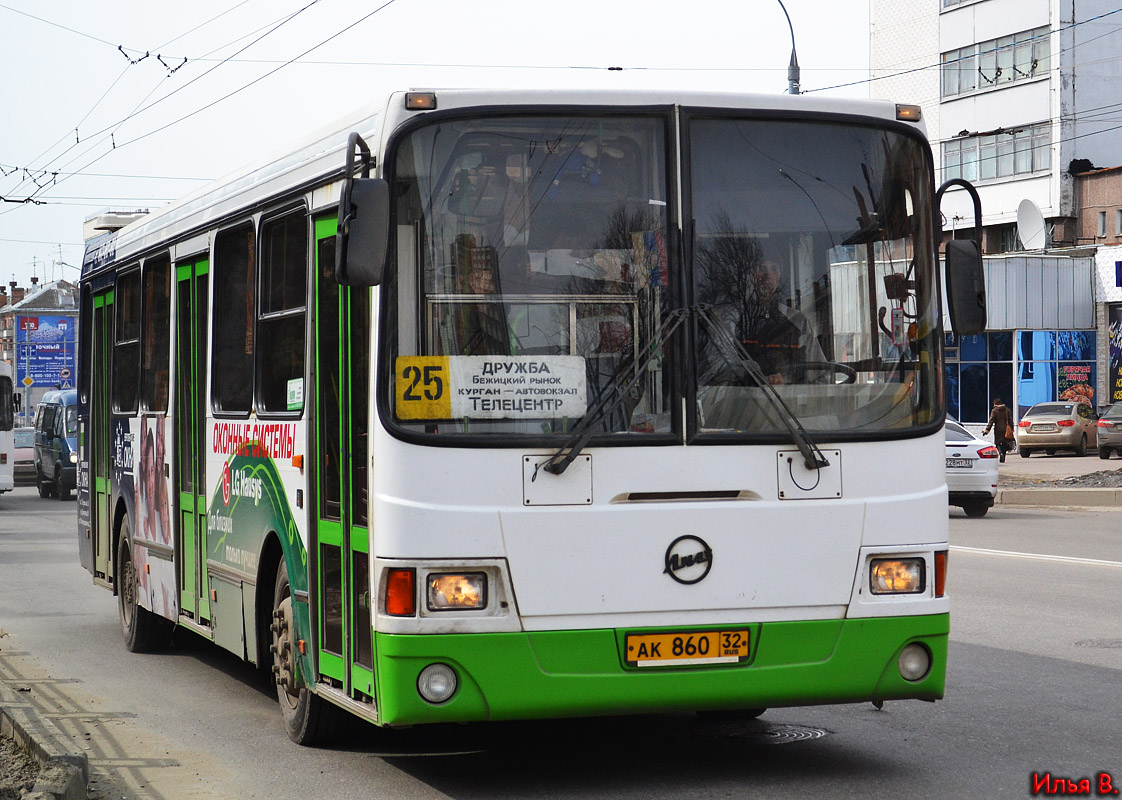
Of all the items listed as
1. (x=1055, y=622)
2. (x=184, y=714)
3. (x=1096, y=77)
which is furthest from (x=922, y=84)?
(x=184, y=714)

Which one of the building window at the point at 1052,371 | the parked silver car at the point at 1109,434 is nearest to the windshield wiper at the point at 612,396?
the parked silver car at the point at 1109,434

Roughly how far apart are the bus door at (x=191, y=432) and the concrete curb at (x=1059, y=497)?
1962 cm

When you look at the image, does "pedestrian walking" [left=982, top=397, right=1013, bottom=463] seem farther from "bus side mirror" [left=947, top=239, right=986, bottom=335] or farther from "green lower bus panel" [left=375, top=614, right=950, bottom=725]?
"green lower bus panel" [left=375, top=614, right=950, bottom=725]

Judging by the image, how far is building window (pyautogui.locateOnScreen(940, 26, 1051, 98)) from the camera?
177ft

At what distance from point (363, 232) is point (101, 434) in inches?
268

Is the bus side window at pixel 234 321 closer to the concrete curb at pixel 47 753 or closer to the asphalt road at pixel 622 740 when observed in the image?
the asphalt road at pixel 622 740

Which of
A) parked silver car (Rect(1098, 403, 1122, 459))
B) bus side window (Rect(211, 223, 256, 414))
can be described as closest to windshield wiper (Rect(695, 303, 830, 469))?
bus side window (Rect(211, 223, 256, 414))

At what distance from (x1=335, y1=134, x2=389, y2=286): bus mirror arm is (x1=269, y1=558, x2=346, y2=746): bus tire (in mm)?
2053

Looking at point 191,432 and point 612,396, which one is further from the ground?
point 612,396

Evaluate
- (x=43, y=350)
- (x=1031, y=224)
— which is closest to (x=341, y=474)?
(x=1031, y=224)

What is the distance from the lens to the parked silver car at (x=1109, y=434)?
125ft

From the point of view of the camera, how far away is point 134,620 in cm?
1090

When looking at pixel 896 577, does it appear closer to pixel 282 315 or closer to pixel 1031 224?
pixel 282 315

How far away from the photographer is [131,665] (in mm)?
10352
